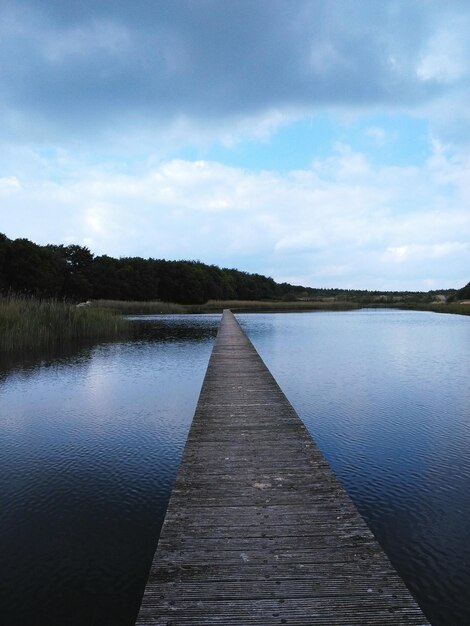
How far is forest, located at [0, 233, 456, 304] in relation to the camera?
4538 centimetres

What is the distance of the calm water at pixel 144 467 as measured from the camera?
3.49 m

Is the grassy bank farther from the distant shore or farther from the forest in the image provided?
the forest

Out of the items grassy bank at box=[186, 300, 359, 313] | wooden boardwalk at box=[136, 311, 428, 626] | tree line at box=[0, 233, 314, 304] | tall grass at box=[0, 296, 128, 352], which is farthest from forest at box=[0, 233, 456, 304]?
wooden boardwalk at box=[136, 311, 428, 626]

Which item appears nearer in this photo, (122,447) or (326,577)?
(326,577)

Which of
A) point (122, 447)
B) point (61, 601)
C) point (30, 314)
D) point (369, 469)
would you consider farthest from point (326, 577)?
point (30, 314)

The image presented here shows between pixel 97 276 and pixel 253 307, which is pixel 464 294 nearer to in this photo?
pixel 253 307

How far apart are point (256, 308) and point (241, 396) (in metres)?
50.0

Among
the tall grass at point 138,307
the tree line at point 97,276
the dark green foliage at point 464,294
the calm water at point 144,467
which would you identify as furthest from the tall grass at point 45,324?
the dark green foliage at point 464,294

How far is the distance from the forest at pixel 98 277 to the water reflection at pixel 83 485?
34307 millimetres

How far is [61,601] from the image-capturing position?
130 inches

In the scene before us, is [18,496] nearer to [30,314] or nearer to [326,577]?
[326,577]

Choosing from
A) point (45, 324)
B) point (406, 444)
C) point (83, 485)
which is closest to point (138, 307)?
point (45, 324)

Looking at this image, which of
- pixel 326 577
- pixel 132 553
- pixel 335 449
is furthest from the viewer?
pixel 335 449

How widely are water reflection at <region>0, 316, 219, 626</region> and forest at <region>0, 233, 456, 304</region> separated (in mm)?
34307
